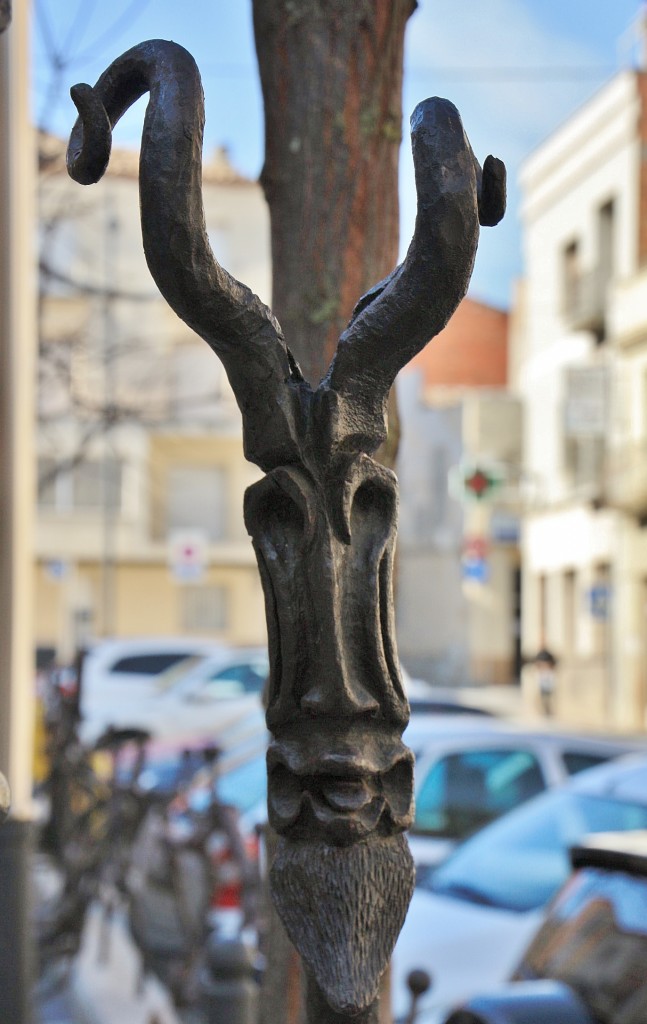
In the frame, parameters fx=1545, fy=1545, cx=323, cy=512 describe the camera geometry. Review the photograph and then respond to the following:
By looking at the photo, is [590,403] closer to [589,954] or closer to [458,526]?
[458,526]

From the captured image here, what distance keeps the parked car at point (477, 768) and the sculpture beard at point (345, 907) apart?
6403mm

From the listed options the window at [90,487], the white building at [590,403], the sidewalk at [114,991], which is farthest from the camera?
the window at [90,487]

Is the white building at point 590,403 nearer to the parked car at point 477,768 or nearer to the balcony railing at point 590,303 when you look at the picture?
the balcony railing at point 590,303

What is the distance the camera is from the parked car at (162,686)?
18062 millimetres

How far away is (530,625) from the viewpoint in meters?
37.8

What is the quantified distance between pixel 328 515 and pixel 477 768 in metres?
7.24

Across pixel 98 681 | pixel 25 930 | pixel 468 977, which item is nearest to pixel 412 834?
pixel 468 977

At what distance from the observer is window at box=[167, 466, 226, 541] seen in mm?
44219

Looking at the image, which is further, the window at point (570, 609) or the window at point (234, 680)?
the window at point (570, 609)

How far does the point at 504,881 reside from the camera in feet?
20.7

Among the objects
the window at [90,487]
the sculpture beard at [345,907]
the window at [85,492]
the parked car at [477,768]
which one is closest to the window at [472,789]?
the parked car at [477,768]

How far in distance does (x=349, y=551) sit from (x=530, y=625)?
1442 inches

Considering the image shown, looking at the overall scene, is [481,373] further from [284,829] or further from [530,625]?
[284,829]

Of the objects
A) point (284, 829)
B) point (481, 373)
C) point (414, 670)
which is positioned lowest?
point (414, 670)
